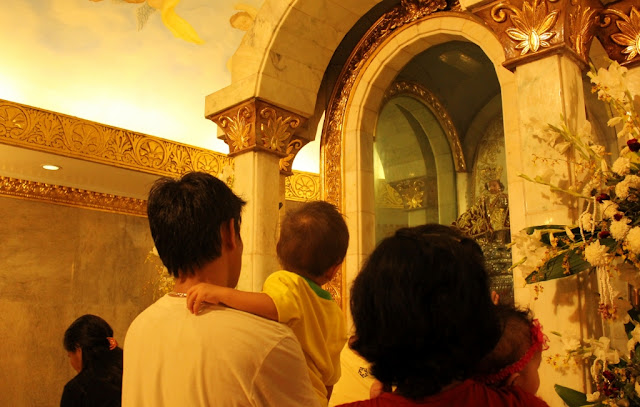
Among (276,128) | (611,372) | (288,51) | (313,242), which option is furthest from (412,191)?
(313,242)

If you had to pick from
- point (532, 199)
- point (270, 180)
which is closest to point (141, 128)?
point (270, 180)

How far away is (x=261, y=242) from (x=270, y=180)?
23.3 inches

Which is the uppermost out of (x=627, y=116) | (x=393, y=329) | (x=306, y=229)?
Result: (x=627, y=116)

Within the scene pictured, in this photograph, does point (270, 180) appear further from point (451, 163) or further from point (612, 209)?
point (612, 209)

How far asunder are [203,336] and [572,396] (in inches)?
86.8

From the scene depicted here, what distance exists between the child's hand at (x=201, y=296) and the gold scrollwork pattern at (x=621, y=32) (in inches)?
124

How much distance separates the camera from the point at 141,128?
7906 mm

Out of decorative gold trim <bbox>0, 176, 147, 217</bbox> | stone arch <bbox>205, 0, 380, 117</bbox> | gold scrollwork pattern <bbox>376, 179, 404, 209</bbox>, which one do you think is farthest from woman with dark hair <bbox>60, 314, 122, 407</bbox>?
decorative gold trim <bbox>0, 176, 147, 217</bbox>

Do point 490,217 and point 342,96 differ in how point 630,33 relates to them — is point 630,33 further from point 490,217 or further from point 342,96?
point 490,217

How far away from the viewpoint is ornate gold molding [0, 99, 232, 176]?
22.4ft

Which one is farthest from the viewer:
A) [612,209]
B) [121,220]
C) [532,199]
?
[121,220]

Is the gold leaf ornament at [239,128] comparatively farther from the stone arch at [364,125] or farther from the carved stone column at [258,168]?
the stone arch at [364,125]

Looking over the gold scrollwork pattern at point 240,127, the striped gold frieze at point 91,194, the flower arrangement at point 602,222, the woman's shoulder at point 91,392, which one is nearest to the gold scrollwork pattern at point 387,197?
the striped gold frieze at point 91,194

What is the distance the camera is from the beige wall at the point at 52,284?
24.6 ft
